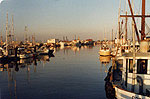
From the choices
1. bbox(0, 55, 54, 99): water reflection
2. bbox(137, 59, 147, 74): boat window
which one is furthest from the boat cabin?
bbox(0, 55, 54, 99): water reflection

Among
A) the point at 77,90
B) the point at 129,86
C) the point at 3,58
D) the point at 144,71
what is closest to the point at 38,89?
the point at 77,90

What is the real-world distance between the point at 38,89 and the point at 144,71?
1776 cm

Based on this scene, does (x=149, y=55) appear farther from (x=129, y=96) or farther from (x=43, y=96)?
(x=43, y=96)

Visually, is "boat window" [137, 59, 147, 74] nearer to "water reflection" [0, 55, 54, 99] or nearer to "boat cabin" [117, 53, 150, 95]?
"boat cabin" [117, 53, 150, 95]

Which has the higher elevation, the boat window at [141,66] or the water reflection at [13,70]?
the boat window at [141,66]

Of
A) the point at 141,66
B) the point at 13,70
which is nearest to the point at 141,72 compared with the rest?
the point at 141,66

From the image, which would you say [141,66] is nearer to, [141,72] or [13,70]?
[141,72]

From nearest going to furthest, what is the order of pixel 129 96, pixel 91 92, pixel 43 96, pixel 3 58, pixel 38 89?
1. pixel 129 96
2. pixel 43 96
3. pixel 91 92
4. pixel 38 89
5. pixel 3 58

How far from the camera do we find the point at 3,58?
61688 millimetres

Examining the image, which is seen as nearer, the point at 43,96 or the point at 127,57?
the point at 127,57

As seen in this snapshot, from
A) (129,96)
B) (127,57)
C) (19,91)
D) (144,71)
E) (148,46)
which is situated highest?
(148,46)

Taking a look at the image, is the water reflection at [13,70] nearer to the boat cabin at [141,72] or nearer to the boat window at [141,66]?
the boat cabin at [141,72]

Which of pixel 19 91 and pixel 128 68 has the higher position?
pixel 128 68

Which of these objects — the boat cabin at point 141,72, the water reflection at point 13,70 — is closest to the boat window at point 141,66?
the boat cabin at point 141,72
